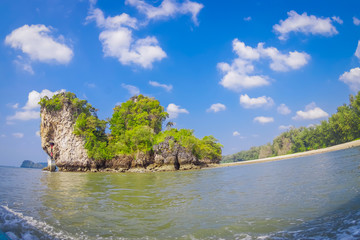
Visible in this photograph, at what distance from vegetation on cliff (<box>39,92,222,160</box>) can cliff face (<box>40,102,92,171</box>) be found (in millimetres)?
1285

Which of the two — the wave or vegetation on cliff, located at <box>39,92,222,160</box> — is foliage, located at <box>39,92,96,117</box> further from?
the wave

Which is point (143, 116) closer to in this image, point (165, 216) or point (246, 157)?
point (165, 216)

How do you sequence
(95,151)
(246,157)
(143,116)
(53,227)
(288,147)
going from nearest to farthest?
(53,227)
(95,151)
(143,116)
(288,147)
(246,157)

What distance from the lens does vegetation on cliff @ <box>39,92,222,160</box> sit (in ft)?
144

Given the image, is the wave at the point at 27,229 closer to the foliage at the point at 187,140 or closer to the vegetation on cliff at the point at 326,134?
the foliage at the point at 187,140

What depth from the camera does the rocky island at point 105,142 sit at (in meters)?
41.8

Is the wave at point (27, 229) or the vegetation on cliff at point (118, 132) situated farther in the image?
the vegetation on cliff at point (118, 132)

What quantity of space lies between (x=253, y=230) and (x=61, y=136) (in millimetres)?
52125

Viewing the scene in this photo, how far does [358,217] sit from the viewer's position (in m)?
4.43

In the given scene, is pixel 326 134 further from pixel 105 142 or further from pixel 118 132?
pixel 105 142

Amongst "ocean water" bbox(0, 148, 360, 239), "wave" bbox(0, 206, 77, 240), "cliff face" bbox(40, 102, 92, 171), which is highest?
"cliff face" bbox(40, 102, 92, 171)

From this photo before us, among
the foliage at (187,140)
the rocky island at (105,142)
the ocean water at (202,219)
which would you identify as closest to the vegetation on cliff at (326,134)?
the foliage at (187,140)

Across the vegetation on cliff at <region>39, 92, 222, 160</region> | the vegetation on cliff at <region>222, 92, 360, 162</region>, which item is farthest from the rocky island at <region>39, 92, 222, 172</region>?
the vegetation on cliff at <region>222, 92, 360, 162</region>

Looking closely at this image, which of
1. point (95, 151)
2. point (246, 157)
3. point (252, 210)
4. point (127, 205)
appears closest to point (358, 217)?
point (252, 210)
